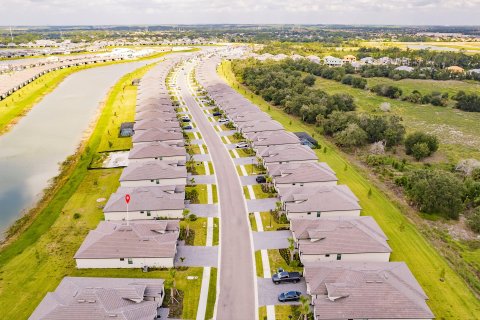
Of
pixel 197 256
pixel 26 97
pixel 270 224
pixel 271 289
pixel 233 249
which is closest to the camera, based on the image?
pixel 271 289

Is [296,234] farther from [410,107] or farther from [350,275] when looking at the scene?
[410,107]

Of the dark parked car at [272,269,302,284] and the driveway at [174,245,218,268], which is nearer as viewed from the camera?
the dark parked car at [272,269,302,284]

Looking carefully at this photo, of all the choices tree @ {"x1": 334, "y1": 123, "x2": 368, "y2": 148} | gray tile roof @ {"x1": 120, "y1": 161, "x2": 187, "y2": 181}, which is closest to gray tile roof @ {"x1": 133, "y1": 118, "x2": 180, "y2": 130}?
gray tile roof @ {"x1": 120, "y1": 161, "x2": 187, "y2": 181}

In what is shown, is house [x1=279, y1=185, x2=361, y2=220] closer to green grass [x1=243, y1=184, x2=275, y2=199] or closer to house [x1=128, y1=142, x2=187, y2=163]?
green grass [x1=243, y1=184, x2=275, y2=199]

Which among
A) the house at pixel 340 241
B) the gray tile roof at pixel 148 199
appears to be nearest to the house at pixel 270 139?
the gray tile roof at pixel 148 199

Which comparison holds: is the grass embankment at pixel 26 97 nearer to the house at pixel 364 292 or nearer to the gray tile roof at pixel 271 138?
the gray tile roof at pixel 271 138

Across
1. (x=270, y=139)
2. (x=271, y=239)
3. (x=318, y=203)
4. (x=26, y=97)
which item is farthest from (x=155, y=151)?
(x=26, y=97)

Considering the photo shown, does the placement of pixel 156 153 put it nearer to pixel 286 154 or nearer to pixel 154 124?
pixel 154 124
